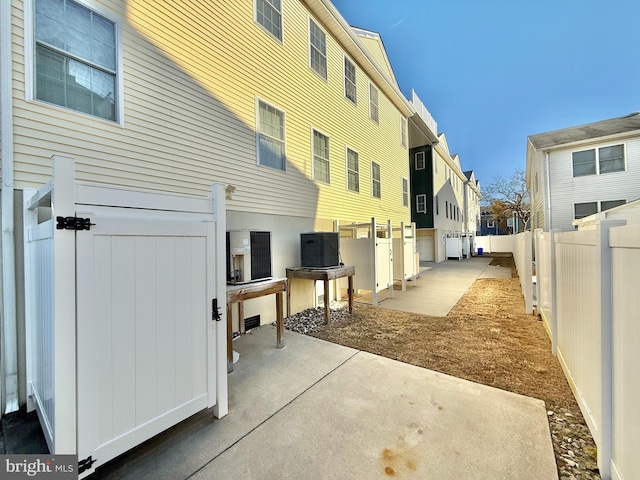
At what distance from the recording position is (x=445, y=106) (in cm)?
4775

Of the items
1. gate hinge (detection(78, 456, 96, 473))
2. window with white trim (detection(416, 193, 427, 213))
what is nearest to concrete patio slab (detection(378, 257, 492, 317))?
gate hinge (detection(78, 456, 96, 473))

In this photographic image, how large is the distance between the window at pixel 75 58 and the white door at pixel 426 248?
17.1 metres

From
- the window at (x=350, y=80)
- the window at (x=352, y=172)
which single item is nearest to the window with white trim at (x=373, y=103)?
the window at (x=350, y=80)

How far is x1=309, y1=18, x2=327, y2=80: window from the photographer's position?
6.37 meters

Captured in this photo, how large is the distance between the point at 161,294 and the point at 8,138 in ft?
7.34

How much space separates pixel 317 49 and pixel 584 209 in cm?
1249

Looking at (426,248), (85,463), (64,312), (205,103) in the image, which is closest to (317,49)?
(205,103)

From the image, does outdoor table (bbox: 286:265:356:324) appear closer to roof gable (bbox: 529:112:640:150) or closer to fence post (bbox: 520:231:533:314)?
fence post (bbox: 520:231:533:314)

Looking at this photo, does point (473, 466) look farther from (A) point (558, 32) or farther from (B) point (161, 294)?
(A) point (558, 32)

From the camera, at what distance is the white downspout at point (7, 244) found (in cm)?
241

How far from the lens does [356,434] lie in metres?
2.05

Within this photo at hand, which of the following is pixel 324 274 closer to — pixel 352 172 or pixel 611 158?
pixel 352 172

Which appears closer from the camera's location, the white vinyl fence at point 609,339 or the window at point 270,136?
the white vinyl fence at point 609,339

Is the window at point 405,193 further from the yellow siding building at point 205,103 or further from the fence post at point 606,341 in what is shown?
the fence post at point 606,341
